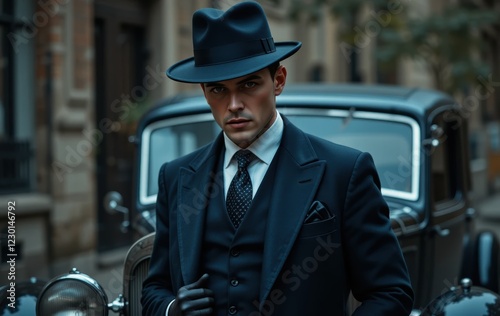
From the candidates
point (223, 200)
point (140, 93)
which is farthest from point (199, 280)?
point (140, 93)

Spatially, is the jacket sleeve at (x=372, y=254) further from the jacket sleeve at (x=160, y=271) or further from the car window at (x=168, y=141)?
the car window at (x=168, y=141)

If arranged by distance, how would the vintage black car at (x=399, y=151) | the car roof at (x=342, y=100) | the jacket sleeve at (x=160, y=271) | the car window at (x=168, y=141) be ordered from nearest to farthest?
the jacket sleeve at (x=160, y=271)
the vintage black car at (x=399, y=151)
the car roof at (x=342, y=100)
the car window at (x=168, y=141)

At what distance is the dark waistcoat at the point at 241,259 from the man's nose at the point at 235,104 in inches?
8.7

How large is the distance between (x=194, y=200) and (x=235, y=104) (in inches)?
14.1

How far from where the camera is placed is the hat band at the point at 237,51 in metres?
2.20

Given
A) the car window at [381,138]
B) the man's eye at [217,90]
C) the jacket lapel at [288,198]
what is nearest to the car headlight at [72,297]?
the jacket lapel at [288,198]

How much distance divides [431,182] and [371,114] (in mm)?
509

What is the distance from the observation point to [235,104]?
2.16 m

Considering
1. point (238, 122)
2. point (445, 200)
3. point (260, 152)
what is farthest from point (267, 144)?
point (445, 200)

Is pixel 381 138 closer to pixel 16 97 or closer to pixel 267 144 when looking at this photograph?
pixel 267 144

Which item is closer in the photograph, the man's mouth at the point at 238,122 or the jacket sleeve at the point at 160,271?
Answer: the man's mouth at the point at 238,122

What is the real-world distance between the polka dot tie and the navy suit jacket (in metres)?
0.09

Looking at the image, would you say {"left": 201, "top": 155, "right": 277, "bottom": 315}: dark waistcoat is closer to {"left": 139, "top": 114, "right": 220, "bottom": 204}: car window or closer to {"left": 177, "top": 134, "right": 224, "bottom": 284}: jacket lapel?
{"left": 177, "top": 134, "right": 224, "bottom": 284}: jacket lapel

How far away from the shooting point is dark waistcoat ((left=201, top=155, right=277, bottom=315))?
7.19 ft
